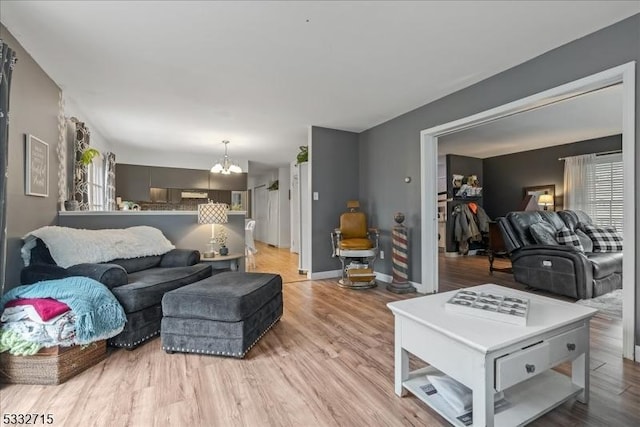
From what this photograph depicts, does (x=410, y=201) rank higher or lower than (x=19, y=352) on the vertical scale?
higher

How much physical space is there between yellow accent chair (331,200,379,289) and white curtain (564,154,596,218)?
4363mm

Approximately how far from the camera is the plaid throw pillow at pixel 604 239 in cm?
388

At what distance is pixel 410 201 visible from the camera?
3.93 m

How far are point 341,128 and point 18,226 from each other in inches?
152

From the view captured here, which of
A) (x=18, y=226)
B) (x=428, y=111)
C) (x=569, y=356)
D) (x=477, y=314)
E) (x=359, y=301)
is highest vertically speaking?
(x=428, y=111)

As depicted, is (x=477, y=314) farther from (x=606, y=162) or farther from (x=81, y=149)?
(x=606, y=162)

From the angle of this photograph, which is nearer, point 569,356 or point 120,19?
point 569,356

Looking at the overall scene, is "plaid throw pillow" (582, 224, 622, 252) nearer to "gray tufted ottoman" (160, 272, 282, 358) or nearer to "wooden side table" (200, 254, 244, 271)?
"gray tufted ottoman" (160, 272, 282, 358)

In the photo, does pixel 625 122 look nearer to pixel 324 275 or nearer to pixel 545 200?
pixel 324 275

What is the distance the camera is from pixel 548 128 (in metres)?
4.90

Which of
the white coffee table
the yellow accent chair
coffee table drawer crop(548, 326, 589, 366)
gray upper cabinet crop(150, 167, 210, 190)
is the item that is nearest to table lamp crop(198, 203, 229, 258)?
the yellow accent chair

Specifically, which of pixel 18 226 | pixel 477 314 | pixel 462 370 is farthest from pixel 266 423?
pixel 18 226

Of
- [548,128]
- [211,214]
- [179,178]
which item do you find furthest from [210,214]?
[548,128]

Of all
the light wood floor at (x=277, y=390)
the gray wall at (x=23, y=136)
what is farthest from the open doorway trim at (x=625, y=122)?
the gray wall at (x=23, y=136)
